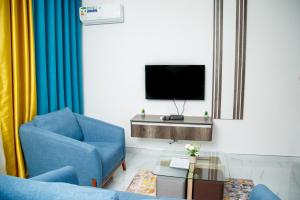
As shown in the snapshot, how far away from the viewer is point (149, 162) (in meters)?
3.44

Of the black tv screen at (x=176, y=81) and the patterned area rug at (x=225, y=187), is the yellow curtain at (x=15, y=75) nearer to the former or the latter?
the patterned area rug at (x=225, y=187)

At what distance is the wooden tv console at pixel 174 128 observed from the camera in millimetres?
3283

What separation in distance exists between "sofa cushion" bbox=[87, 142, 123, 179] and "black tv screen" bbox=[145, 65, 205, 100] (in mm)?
1138

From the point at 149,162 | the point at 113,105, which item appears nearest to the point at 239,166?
the point at 149,162

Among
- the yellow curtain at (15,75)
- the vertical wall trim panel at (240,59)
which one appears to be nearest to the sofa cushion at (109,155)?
the yellow curtain at (15,75)

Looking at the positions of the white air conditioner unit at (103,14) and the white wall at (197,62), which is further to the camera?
the white air conditioner unit at (103,14)

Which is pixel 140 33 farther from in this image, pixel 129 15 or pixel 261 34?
pixel 261 34

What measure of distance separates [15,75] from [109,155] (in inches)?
53.5

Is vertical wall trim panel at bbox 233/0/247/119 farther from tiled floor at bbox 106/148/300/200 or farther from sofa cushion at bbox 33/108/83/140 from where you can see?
sofa cushion at bbox 33/108/83/140

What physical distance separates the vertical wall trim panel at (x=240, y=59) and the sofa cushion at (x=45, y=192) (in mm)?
→ 2878

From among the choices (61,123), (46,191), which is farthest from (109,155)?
(46,191)

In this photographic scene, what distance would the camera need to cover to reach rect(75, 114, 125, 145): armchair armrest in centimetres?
299

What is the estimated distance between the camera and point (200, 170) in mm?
2350

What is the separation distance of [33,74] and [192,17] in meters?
2.34
